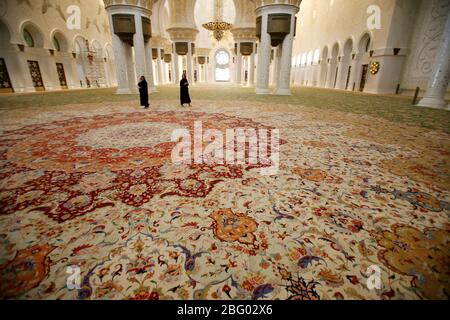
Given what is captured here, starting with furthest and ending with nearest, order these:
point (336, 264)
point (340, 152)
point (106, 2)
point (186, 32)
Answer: point (186, 32) < point (106, 2) < point (340, 152) < point (336, 264)

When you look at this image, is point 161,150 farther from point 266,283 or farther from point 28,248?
point 266,283

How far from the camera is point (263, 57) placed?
1102cm

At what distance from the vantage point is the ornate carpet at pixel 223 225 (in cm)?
117

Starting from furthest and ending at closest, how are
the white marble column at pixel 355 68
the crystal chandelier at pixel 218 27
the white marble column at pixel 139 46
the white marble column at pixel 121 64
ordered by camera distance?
the crystal chandelier at pixel 218 27
the white marble column at pixel 355 68
the white marble column at pixel 121 64
the white marble column at pixel 139 46

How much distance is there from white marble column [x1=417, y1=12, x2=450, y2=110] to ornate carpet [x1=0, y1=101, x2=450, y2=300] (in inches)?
259

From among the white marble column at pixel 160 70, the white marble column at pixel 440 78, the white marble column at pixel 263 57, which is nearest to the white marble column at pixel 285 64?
the white marble column at pixel 263 57

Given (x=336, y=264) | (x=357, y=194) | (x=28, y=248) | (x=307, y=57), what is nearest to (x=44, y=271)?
(x=28, y=248)

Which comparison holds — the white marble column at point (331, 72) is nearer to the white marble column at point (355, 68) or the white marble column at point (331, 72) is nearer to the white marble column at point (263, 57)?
the white marble column at point (355, 68)

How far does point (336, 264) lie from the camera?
4.24ft

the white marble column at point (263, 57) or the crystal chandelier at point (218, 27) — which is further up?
the crystal chandelier at point (218, 27)

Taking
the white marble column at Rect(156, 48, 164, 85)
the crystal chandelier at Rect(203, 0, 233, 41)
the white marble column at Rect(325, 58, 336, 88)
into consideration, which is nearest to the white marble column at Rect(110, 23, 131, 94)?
the crystal chandelier at Rect(203, 0, 233, 41)

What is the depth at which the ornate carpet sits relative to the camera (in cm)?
117

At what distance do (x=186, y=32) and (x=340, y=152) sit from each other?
61.6 feet

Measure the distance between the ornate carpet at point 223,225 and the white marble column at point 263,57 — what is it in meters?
9.28
